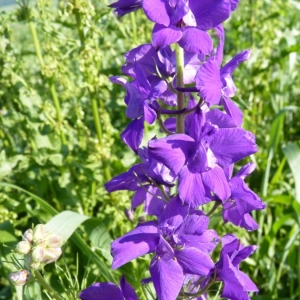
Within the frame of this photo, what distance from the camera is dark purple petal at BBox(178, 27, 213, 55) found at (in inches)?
47.4

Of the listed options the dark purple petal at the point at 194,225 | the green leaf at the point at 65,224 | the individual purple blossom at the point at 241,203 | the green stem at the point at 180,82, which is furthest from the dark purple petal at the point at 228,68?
the green leaf at the point at 65,224

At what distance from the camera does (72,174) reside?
273cm

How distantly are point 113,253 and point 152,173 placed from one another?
24cm

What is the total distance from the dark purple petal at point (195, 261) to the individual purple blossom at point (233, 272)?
0.22ft

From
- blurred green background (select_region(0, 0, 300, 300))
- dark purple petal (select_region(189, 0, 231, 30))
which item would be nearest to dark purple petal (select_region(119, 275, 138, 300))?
blurred green background (select_region(0, 0, 300, 300))

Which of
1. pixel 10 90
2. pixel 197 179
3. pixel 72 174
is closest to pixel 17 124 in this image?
pixel 10 90

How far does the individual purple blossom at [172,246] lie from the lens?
3.94 feet

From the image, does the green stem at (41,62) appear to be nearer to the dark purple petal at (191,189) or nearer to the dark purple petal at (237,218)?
the dark purple petal at (237,218)

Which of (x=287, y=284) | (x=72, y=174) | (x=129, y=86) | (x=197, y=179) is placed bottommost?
(x=287, y=284)

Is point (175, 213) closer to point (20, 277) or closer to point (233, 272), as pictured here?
point (233, 272)

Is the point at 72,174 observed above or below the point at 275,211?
above

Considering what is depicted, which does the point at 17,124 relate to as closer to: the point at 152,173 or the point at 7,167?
the point at 7,167

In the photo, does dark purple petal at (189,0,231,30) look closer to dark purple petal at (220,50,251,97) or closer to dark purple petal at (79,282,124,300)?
dark purple petal at (220,50,251,97)

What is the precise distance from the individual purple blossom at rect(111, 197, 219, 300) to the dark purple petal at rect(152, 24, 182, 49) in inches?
14.6
